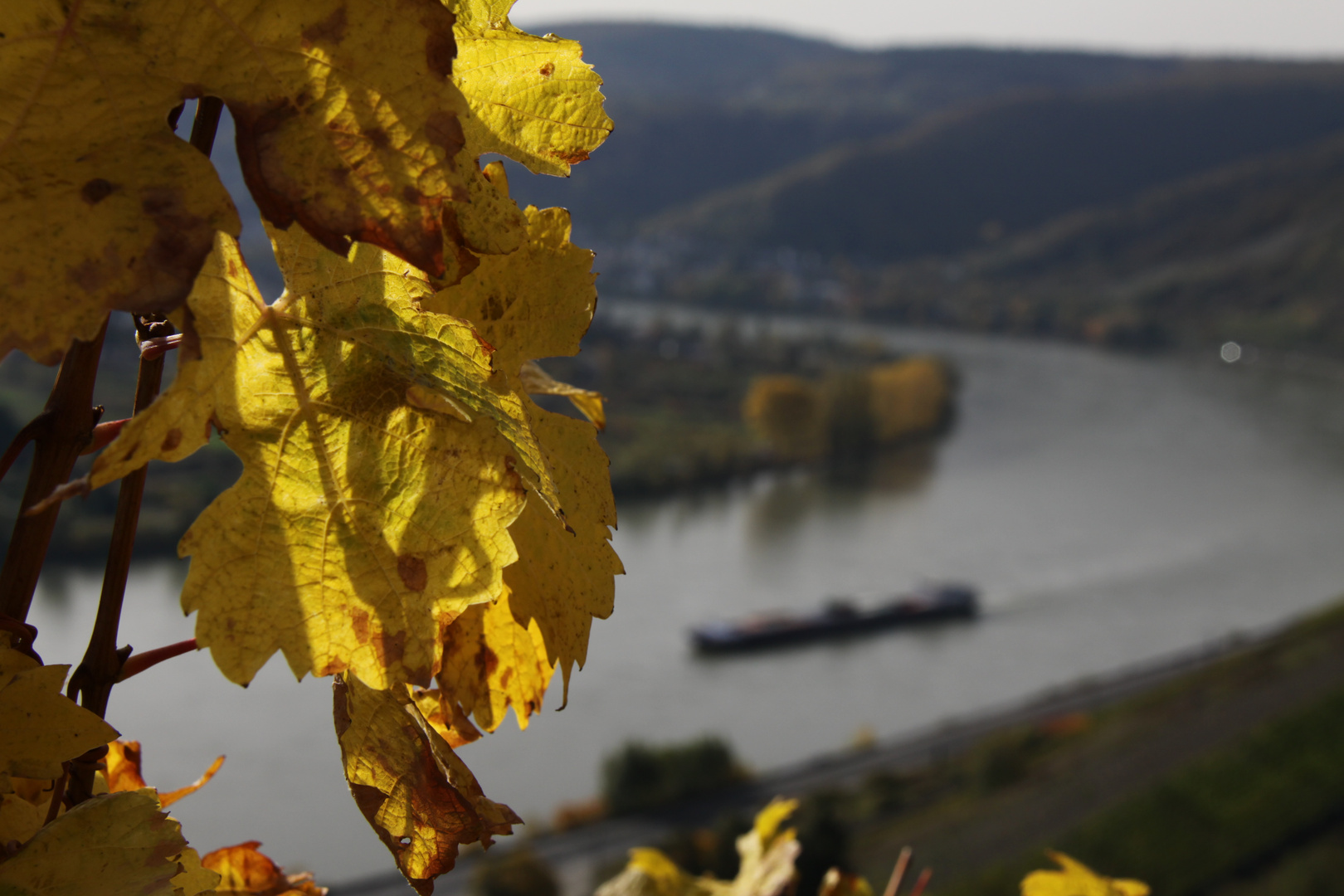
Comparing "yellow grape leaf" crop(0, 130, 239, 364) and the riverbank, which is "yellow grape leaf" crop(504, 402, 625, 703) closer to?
"yellow grape leaf" crop(0, 130, 239, 364)

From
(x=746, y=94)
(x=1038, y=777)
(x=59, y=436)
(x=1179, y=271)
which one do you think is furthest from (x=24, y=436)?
(x=746, y=94)

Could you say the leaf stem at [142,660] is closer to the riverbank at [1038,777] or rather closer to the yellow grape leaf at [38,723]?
the yellow grape leaf at [38,723]

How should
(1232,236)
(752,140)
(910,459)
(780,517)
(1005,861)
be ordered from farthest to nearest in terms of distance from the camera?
(752,140) → (1232,236) → (910,459) → (780,517) → (1005,861)

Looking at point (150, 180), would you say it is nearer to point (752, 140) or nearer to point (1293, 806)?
point (1293, 806)

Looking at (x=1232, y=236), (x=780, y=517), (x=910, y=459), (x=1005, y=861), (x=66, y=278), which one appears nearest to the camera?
(x=66, y=278)

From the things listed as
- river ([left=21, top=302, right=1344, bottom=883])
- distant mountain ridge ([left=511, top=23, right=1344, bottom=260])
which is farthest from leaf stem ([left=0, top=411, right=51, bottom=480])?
distant mountain ridge ([left=511, top=23, right=1344, bottom=260])

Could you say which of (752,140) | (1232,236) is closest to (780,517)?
(1232,236)
